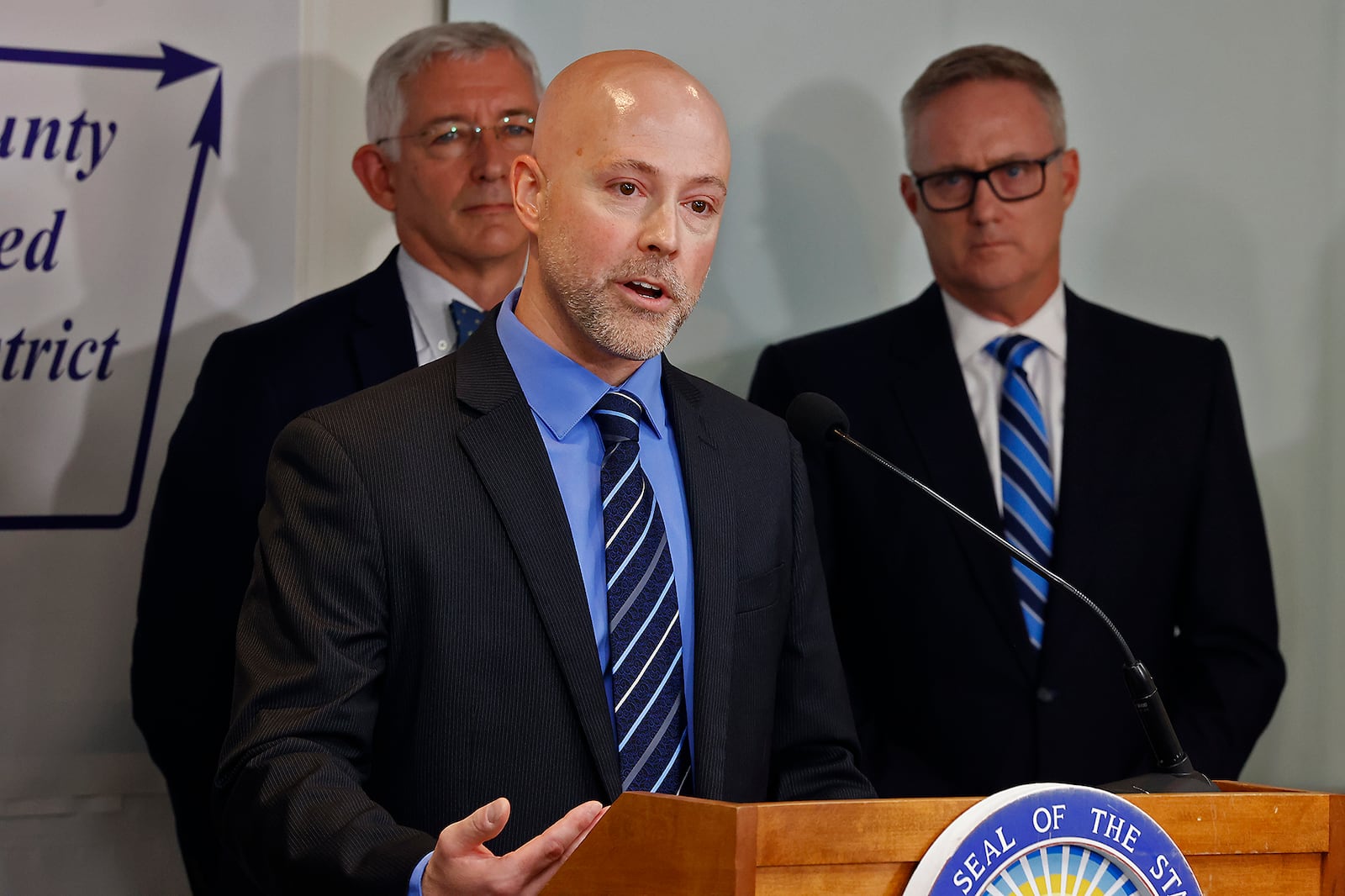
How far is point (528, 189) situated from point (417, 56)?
36.8 inches

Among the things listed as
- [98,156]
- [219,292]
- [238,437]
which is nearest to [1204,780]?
[238,437]

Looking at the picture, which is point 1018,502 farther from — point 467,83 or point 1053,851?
point 1053,851

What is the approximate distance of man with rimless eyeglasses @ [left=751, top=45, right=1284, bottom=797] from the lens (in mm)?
2512

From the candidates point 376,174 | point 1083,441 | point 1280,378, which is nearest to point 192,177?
point 376,174

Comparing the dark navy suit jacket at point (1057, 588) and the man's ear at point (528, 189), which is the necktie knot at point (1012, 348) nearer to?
the dark navy suit jacket at point (1057, 588)

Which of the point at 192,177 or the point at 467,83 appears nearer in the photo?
the point at 467,83

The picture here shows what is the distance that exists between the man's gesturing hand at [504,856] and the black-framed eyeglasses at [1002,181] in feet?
5.70

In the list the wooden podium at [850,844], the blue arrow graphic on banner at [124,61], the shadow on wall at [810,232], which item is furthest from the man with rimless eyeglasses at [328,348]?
the wooden podium at [850,844]

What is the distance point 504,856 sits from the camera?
1.22 metres

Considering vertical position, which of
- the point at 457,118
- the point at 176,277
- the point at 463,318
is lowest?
the point at 463,318

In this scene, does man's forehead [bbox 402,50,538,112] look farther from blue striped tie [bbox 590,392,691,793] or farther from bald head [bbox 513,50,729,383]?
blue striped tie [bbox 590,392,691,793]

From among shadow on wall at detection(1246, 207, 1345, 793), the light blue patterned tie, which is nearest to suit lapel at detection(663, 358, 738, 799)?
the light blue patterned tie

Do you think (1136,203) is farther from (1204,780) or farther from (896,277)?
(1204,780)

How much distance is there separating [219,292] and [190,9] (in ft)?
1.78
